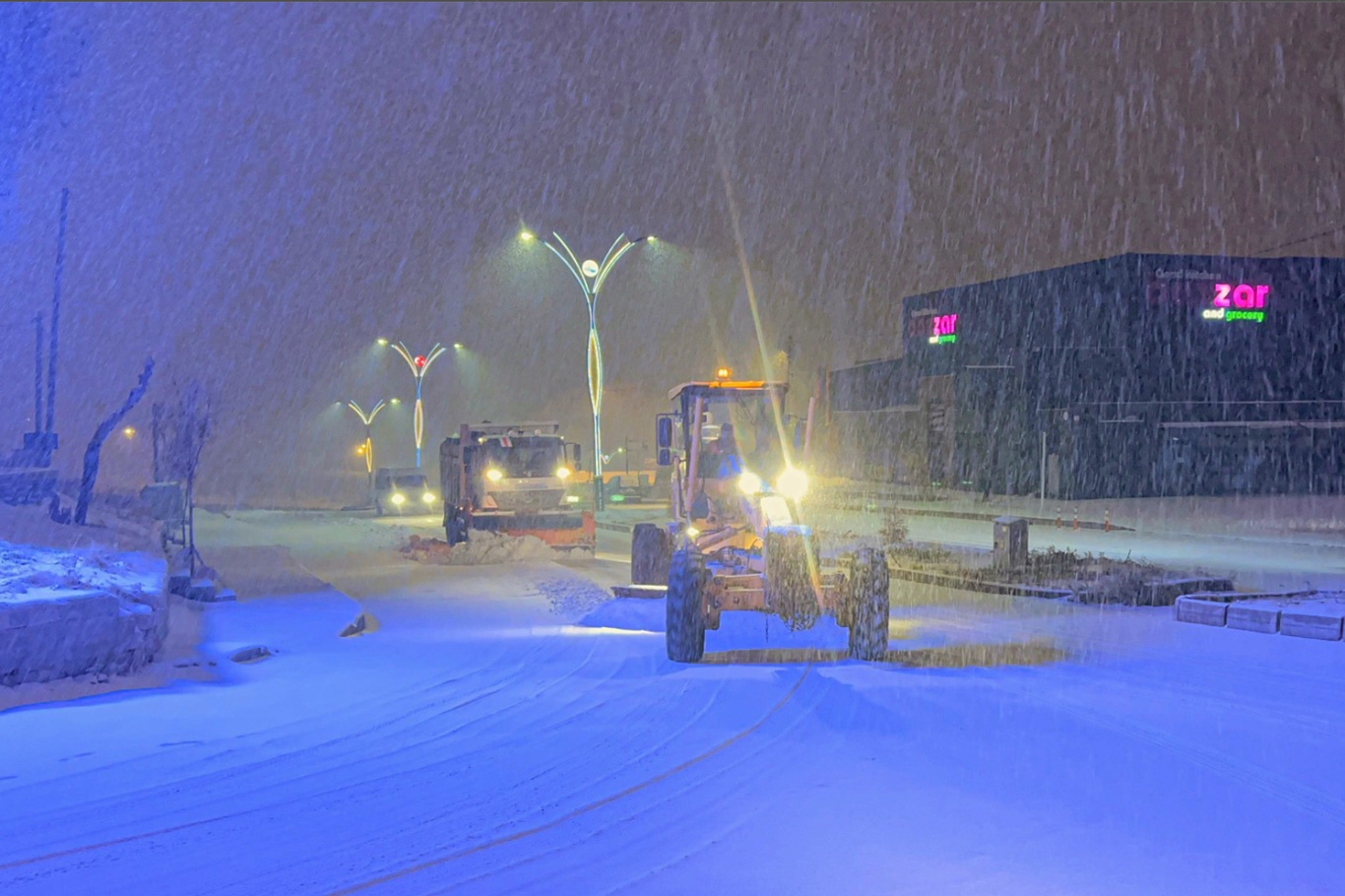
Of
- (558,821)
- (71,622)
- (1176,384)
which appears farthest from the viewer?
(1176,384)

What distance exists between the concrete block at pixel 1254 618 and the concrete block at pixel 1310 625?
8 centimetres

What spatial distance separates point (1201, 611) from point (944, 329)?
44.2 meters

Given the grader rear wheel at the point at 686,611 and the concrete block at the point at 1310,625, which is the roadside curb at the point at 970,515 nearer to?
the concrete block at the point at 1310,625

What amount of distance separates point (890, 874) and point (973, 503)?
131ft

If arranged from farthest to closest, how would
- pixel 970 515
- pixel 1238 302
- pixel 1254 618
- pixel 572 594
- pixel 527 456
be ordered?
pixel 1238 302 → pixel 970 515 → pixel 527 456 → pixel 572 594 → pixel 1254 618

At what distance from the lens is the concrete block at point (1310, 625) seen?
1190 centimetres

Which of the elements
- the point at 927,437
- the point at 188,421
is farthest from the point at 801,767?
the point at 927,437

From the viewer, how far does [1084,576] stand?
17.0m

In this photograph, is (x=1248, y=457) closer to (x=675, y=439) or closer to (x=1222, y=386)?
(x=1222, y=386)

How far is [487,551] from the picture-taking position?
72.1 ft

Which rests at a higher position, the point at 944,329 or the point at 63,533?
the point at 944,329

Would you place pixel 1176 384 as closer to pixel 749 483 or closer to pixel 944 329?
pixel 944 329

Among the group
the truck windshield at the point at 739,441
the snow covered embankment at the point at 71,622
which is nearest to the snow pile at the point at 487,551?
the truck windshield at the point at 739,441

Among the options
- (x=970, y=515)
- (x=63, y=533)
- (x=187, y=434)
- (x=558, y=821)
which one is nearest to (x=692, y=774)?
(x=558, y=821)
